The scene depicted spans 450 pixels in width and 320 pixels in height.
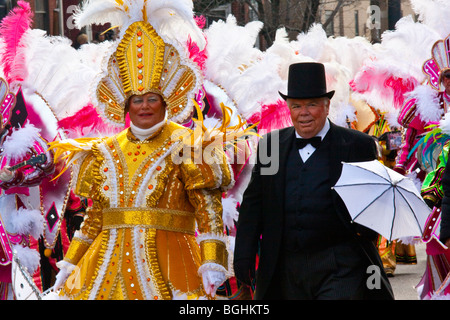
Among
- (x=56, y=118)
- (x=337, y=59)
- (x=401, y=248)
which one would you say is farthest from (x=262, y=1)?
(x=56, y=118)

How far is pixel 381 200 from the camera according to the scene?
5090mm

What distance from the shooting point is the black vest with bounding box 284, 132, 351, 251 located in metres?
5.12

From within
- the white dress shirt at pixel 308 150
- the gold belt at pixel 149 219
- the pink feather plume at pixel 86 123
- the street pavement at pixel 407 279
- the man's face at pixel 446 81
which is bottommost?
the street pavement at pixel 407 279

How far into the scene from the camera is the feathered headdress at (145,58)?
5.89m

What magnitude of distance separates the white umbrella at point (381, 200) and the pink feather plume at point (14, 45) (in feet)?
13.4

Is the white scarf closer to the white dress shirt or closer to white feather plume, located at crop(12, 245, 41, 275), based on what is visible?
the white dress shirt

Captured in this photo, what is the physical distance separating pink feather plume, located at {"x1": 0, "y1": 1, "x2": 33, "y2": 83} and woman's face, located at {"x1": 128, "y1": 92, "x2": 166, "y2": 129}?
9.18 ft

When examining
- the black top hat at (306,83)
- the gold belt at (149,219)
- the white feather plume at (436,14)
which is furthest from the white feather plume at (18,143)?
the white feather plume at (436,14)

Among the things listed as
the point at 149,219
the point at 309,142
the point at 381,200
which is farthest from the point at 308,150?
the point at 149,219

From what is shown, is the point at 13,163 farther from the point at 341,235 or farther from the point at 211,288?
the point at 341,235

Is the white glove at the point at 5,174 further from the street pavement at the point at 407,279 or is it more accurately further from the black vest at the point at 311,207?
the street pavement at the point at 407,279

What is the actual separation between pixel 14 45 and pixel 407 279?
14.7 feet

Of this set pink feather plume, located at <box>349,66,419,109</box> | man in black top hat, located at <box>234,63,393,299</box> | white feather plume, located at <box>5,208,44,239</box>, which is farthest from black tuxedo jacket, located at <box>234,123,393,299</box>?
pink feather plume, located at <box>349,66,419,109</box>

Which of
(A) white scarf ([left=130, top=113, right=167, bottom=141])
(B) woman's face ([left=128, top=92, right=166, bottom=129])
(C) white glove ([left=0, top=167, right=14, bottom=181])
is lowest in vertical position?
(C) white glove ([left=0, top=167, right=14, bottom=181])
